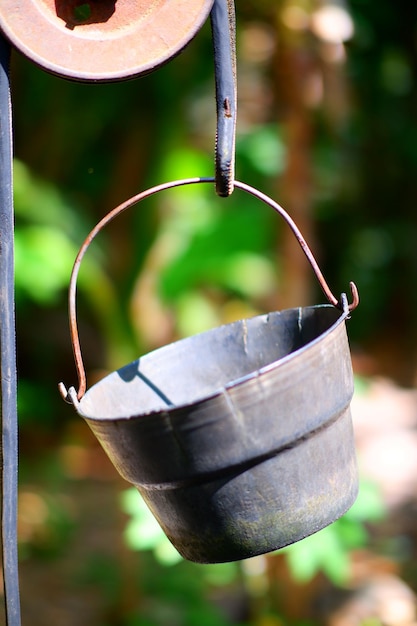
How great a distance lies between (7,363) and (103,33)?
17.2 inches

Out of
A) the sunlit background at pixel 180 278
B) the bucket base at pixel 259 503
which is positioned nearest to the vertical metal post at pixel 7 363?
the bucket base at pixel 259 503

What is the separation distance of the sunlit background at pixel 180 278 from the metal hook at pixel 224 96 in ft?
4.06

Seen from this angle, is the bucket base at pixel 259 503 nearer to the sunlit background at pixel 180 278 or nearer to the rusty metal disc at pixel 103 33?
the rusty metal disc at pixel 103 33

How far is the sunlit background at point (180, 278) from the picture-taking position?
9.40 feet

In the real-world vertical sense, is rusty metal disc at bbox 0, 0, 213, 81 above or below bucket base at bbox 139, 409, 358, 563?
above

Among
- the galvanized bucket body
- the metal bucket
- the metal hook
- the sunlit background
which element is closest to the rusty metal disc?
the metal hook

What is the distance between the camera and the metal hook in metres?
1.09

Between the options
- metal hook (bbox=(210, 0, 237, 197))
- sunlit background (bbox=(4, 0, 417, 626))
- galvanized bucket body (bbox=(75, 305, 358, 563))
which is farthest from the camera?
sunlit background (bbox=(4, 0, 417, 626))

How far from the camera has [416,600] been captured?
322 centimetres

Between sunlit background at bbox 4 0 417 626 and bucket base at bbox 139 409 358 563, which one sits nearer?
bucket base at bbox 139 409 358 563

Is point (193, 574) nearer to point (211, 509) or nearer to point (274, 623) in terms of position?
point (274, 623)

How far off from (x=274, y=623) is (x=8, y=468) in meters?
2.23

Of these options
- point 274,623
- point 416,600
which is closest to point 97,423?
point 274,623

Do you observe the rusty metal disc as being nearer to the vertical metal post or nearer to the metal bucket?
the vertical metal post
